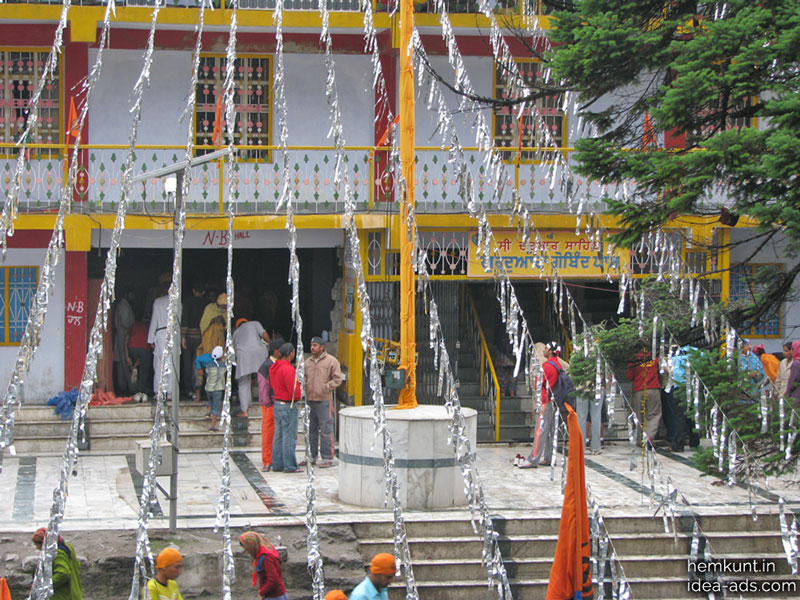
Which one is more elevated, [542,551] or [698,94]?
[698,94]

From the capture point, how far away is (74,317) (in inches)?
736

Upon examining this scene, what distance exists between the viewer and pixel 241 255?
2172cm

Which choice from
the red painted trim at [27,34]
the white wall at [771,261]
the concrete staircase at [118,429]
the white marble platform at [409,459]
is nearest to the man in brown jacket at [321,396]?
the concrete staircase at [118,429]

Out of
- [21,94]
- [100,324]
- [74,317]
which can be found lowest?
[100,324]

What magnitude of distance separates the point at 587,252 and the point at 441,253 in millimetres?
2332

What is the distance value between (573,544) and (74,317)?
1090cm

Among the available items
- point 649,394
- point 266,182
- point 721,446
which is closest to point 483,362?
point 649,394

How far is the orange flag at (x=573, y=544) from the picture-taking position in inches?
391

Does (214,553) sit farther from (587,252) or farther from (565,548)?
(587,252)

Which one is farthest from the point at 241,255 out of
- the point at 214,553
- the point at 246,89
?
the point at 214,553

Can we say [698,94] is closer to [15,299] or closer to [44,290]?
[44,290]

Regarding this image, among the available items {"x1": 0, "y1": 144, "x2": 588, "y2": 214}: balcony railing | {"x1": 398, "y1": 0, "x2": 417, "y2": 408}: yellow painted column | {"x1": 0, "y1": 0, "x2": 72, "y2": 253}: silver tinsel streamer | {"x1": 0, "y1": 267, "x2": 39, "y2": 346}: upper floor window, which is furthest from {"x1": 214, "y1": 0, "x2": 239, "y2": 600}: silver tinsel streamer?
{"x1": 0, "y1": 267, "x2": 39, "y2": 346}: upper floor window

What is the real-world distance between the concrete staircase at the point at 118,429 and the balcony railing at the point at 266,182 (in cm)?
296

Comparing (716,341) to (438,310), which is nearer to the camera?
(716,341)
